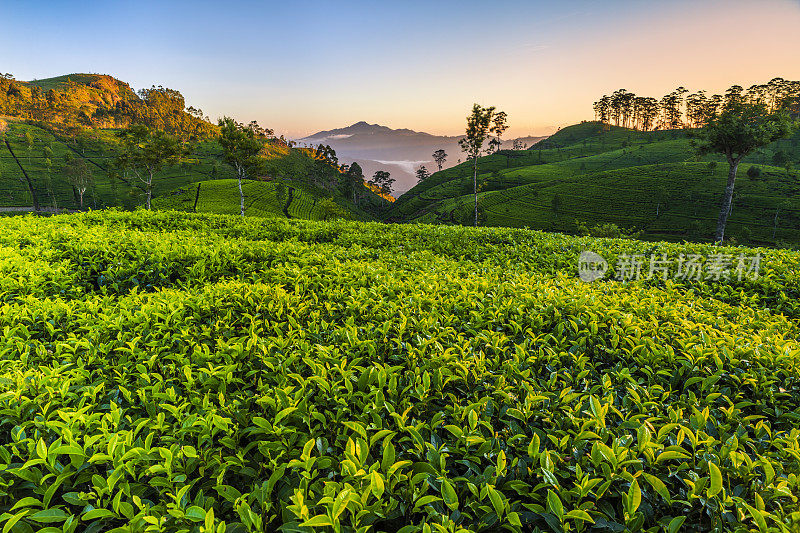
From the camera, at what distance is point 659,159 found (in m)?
91.3

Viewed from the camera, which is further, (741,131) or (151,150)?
(151,150)

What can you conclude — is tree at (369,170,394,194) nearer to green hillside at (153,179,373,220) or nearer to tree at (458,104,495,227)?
green hillside at (153,179,373,220)

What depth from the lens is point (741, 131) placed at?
30797 millimetres

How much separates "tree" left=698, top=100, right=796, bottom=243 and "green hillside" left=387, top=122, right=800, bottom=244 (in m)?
14.4

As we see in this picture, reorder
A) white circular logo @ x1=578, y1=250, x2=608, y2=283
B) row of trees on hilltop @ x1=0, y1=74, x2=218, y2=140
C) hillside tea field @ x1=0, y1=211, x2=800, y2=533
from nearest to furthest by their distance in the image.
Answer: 1. hillside tea field @ x1=0, y1=211, x2=800, y2=533
2. white circular logo @ x1=578, y1=250, x2=608, y2=283
3. row of trees on hilltop @ x1=0, y1=74, x2=218, y2=140

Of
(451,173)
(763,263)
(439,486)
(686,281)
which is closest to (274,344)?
(439,486)

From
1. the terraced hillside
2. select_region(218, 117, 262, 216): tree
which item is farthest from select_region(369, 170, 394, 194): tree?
select_region(218, 117, 262, 216): tree

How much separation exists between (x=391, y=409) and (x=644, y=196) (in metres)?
88.2

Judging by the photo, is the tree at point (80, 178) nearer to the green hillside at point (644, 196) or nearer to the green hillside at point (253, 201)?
the green hillside at point (253, 201)

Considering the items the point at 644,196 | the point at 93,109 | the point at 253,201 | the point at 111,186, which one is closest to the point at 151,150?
the point at 253,201

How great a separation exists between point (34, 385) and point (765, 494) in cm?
437

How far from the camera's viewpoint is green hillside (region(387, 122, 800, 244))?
61.1 m

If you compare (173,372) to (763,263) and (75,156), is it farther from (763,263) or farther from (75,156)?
(75,156)

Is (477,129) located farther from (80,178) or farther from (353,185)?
(80,178)
